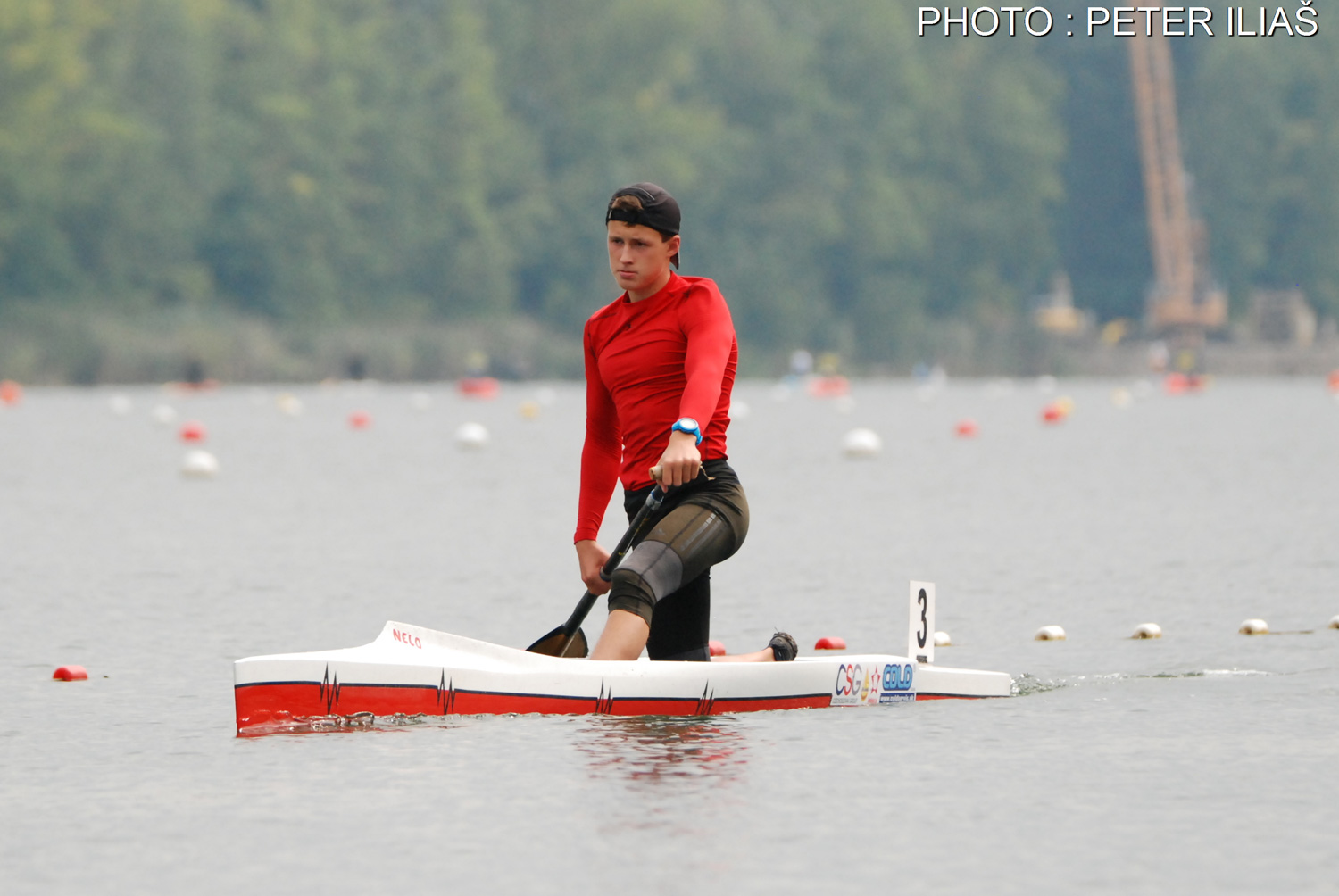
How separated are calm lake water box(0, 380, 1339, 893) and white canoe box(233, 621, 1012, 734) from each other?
105mm

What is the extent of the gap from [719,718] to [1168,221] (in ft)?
333

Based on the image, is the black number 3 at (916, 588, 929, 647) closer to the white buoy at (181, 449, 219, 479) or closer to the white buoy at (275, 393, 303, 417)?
the white buoy at (181, 449, 219, 479)

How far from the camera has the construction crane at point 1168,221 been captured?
346 ft

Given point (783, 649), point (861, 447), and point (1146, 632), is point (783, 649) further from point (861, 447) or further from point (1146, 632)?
point (861, 447)

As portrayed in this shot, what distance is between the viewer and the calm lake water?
25.0 feet

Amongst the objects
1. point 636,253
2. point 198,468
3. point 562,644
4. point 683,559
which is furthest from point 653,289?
point 198,468

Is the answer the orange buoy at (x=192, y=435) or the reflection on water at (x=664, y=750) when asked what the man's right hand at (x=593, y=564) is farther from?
the orange buoy at (x=192, y=435)

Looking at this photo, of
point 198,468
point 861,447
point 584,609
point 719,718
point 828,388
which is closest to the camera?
point 719,718

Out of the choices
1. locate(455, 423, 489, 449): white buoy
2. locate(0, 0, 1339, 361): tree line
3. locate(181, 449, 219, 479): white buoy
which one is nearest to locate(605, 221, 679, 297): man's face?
locate(181, 449, 219, 479): white buoy

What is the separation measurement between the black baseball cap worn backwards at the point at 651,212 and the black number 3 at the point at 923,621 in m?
2.11

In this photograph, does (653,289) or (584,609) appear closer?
(653,289)

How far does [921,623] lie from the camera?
11.3 meters

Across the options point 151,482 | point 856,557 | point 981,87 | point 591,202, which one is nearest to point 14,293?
point 591,202

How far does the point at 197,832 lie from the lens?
8070 millimetres
